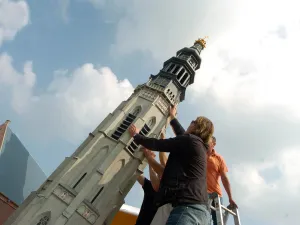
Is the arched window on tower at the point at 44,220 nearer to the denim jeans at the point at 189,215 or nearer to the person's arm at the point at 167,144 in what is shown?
the person's arm at the point at 167,144

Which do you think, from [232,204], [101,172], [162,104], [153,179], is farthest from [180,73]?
[153,179]

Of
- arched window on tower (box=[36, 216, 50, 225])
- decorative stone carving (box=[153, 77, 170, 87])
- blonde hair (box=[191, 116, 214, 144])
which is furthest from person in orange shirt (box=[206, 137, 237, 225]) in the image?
decorative stone carving (box=[153, 77, 170, 87])

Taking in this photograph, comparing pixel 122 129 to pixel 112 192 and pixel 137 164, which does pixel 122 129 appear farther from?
pixel 112 192

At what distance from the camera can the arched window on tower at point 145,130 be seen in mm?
21156

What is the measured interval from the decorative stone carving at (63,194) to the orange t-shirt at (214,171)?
13627 millimetres

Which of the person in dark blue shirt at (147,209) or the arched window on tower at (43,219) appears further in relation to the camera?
the arched window on tower at (43,219)

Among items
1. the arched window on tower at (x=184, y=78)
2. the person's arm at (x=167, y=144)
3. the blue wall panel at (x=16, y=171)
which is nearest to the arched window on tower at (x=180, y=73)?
the arched window on tower at (x=184, y=78)

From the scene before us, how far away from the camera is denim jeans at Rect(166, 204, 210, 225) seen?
284cm

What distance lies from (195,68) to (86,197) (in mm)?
16729

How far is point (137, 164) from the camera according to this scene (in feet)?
68.9

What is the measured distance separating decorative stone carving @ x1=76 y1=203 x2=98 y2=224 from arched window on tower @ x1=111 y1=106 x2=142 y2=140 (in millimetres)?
5033

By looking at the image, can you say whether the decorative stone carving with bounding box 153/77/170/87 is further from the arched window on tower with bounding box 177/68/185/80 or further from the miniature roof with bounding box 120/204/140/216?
the miniature roof with bounding box 120/204/140/216

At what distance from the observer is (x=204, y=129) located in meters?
3.47

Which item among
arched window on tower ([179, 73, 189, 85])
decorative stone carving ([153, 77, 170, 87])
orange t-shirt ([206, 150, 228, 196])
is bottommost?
orange t-shirt ([206, 150, 228, 196])
